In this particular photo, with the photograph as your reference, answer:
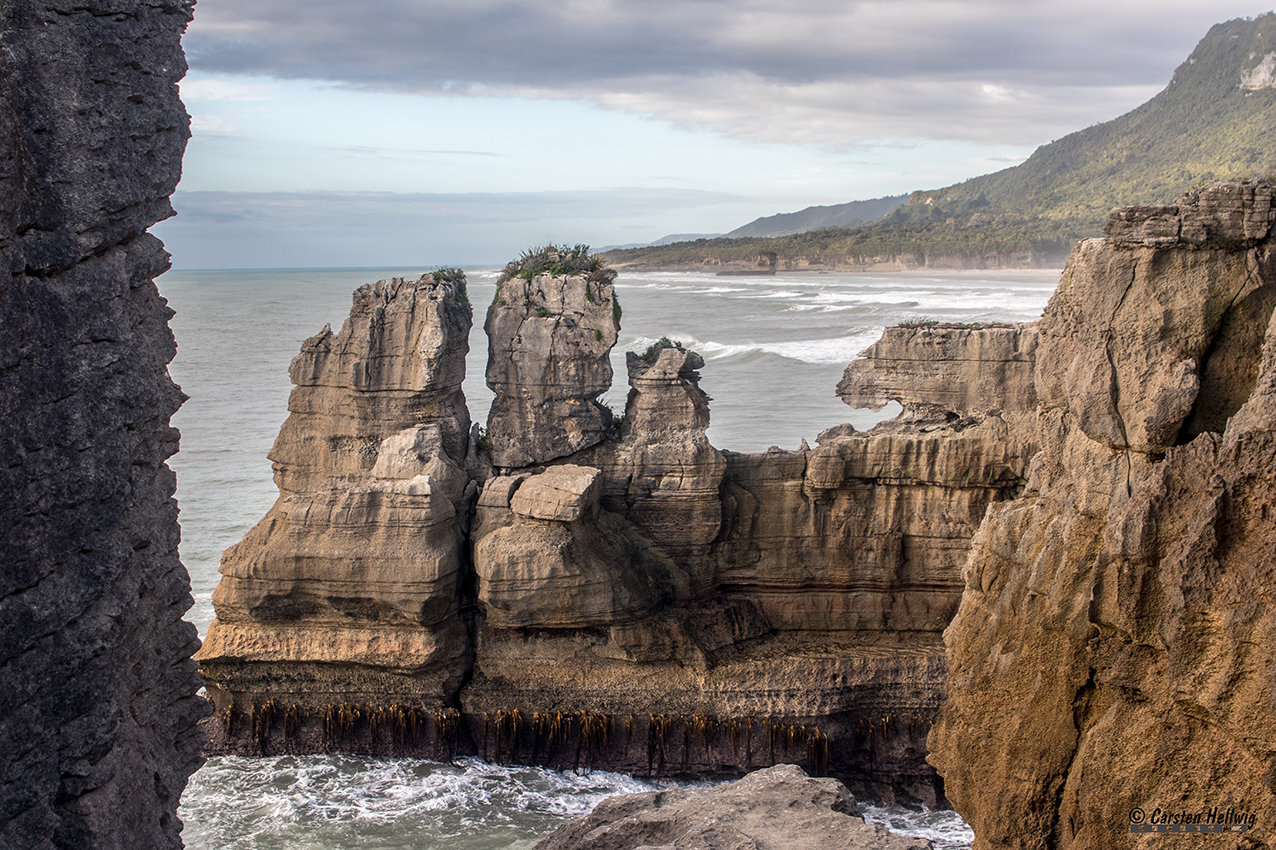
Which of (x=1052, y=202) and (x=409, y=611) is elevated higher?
(x=1052, y=202)

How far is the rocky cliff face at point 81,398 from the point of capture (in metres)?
5.47

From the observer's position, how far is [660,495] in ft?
53.6

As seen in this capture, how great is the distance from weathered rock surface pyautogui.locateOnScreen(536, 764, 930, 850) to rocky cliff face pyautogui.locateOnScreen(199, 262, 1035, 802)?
5714 mm

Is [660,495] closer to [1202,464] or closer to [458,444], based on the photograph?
[458,444]

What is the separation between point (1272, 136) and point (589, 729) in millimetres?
82534

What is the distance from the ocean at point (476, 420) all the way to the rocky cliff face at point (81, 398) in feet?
26.9

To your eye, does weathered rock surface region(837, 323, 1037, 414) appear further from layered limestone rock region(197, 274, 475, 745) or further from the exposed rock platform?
layered limestone rock region(197, 274, 475, 745)

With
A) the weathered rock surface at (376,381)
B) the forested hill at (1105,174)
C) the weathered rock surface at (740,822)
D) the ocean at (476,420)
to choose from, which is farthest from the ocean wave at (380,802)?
the forested hill at (1105,174)

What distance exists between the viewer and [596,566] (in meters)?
15.2

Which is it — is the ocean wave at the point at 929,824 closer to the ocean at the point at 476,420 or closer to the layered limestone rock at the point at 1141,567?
the ocean at the point at 476,420

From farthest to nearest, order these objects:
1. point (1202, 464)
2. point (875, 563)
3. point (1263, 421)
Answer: point (875, 563)
point (1202, 464)
point (1263, 421)

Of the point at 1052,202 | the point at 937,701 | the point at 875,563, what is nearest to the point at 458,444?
the point at 875,563

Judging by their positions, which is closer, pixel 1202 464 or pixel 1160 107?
pixel 1202 464

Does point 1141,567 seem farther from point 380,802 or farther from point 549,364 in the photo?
point 380,802
